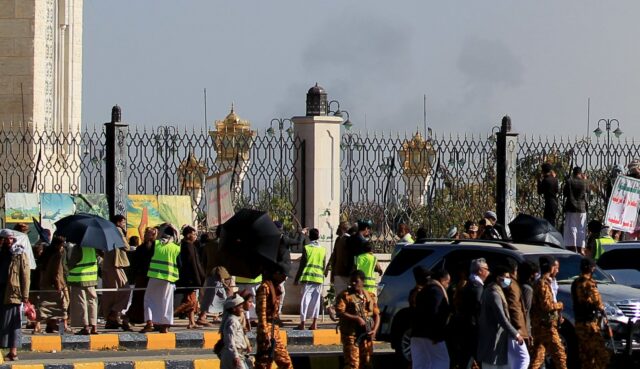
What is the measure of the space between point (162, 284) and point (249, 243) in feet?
15.3

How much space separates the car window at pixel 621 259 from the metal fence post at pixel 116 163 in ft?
24.8

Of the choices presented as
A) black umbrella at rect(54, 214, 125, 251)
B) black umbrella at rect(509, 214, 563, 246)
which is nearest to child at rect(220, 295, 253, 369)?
black umbrella at rect(54, 214, 125, 251)

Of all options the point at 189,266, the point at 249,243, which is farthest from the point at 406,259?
the point at 189,266

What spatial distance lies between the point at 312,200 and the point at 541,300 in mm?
8868

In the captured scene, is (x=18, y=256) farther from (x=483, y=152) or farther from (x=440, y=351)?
(x=483, y=152)

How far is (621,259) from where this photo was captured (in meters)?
21.0

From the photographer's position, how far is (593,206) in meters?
32.8

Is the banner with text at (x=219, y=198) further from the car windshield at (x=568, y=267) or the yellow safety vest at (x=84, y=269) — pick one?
the car windshield at (x=568, y=267)

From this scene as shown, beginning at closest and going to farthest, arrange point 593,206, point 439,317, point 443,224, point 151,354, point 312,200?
point 439,317, point 151,354, point 312,200, point 443,224, point 593,206

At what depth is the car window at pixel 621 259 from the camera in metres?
20.8

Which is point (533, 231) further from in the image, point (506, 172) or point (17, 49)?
point (17, 49)

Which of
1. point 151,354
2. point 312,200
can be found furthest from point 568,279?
point 312,200

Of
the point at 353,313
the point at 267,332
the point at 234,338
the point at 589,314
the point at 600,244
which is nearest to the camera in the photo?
the point at 234,338

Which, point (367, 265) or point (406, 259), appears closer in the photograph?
point (406, 259)
